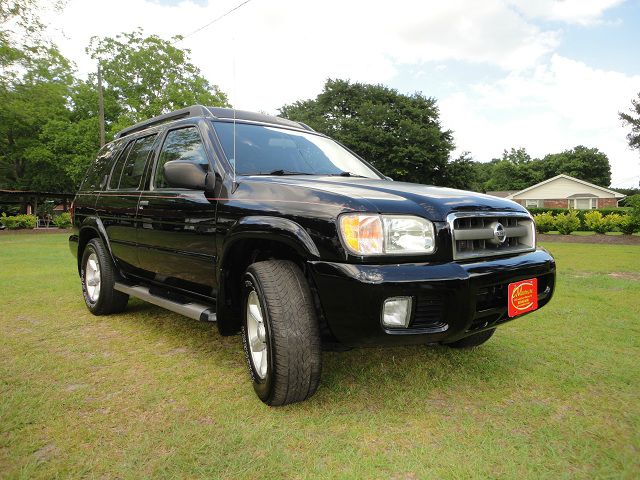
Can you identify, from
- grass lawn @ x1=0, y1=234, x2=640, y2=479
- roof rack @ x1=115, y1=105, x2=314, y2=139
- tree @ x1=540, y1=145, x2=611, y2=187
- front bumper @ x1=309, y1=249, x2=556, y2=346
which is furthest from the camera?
tree @ x1=540, y1=145, x2=611, y2=187

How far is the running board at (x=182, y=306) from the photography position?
2.86 metres

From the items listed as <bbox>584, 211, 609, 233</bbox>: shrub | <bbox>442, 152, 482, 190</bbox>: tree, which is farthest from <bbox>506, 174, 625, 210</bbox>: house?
<bbox>584, 211, 609, 233</bbox>: shrub

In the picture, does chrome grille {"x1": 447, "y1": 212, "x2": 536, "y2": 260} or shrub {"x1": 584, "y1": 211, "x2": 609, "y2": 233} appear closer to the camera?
chrome grille {"x1": 447, "y1": 212, "x2": 536, "y2": 260}

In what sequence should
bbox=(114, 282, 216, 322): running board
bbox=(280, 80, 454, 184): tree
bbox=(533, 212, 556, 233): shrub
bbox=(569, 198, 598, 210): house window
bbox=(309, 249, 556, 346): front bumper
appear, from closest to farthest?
bbox=(309, 249, 556, 346): front bumper
bbox=(114, 282, 216, 322): running board
bbox=(533, 212, 556, 233): shrub
bbox=(280, 80, 454, 184): tree
bbox=(569, 198, 598, 210): house window

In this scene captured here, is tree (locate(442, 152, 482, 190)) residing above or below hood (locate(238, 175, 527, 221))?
above

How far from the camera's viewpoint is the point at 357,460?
6.47ft

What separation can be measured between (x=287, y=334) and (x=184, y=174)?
121cm

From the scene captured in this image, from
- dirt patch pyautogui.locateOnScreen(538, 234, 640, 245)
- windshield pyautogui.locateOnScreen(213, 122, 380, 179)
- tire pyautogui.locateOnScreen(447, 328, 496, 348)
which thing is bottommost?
dirt patch pyautogui.locateOnScreen(538, 234, 640, 245)

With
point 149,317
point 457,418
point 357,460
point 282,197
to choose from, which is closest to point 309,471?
point 357,460

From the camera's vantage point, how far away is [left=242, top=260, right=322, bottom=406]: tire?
230cm

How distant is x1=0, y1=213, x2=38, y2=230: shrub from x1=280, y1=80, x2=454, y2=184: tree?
18.9 m

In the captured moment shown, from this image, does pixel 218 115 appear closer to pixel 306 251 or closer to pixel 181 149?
pixel 181 149

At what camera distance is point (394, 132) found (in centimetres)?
3116

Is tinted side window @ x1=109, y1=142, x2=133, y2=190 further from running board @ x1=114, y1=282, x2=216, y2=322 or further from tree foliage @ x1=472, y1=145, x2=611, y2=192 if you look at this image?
tree foliage @ x1=472, y1=145, x2=611, y2=192
